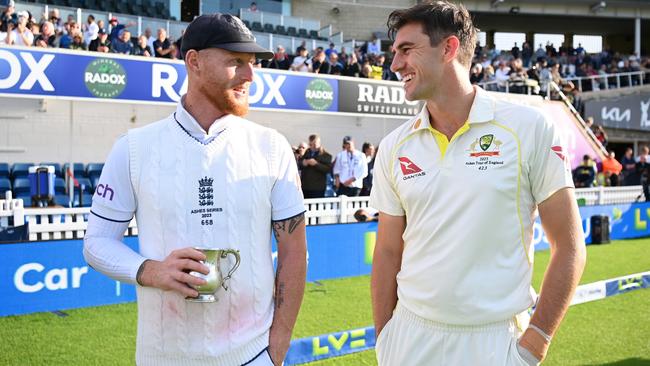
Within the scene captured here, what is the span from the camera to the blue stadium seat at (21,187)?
1215 cm

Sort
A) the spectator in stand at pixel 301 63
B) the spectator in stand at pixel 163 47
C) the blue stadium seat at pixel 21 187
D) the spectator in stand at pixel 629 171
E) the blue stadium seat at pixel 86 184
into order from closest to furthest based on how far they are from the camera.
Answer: the blue stadium seat at pixel 21 187
the blue stadium seat at pixel 86 184
the spectator in stand at pixel 163 47
the spectator in stand at pixel 301 63
the spectator in stand at pixel 629 171

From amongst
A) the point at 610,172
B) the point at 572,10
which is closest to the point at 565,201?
the point at 610,172

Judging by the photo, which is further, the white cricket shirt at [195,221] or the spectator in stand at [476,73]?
the spectator in stand at [476,73]

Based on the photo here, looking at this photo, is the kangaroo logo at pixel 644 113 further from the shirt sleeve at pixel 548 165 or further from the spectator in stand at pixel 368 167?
the shirt sleeve at pixel 548 165

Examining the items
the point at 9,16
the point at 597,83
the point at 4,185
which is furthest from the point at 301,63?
the point at 597,83

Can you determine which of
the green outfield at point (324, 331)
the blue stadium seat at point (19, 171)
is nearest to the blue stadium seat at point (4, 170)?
the blue stadium seat at point (19, 171)

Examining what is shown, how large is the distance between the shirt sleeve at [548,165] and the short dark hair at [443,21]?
397mm

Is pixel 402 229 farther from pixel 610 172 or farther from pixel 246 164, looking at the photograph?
pixel 610 172

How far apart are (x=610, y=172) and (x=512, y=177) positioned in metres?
17.9

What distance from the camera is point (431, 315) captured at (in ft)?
7.54

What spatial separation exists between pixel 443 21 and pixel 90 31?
1263 cm

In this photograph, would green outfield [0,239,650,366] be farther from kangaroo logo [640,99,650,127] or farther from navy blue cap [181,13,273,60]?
kangaroo logo [640,99,650,127]

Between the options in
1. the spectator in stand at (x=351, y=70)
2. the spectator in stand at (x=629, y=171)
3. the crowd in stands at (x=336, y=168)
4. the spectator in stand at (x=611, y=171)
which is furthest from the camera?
the spectator in stand at (x=629, y=171)

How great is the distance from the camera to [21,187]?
40.2 ft
